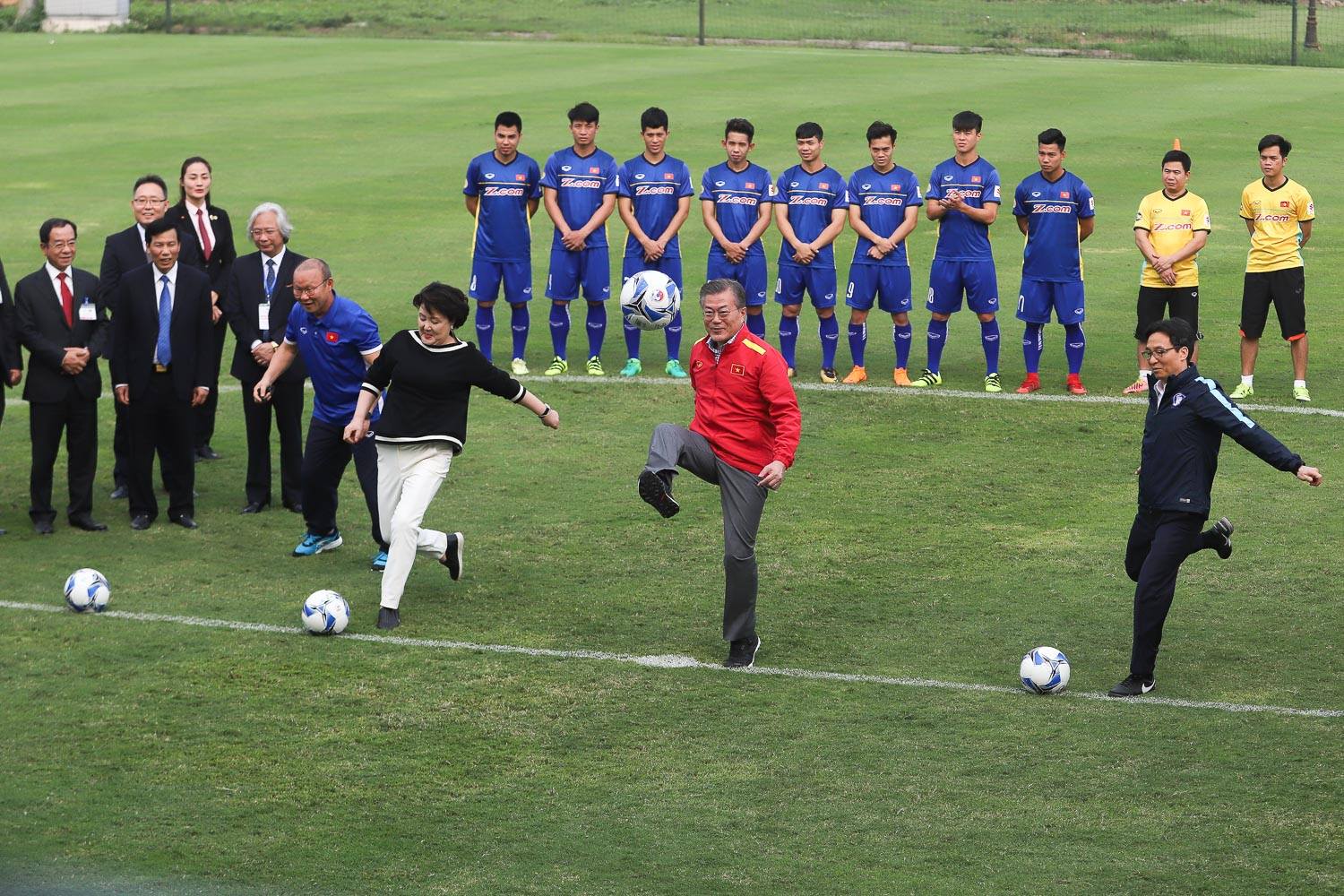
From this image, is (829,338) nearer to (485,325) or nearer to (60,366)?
(485,325)

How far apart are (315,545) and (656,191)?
568cm

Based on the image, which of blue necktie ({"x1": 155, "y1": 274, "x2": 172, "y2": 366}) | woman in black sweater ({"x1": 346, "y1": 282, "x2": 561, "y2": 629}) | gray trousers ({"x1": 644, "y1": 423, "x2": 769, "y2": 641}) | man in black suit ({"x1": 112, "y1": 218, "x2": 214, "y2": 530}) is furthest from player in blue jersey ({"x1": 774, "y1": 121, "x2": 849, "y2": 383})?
gray trousers ({"x1": 644, "y1": 423, "x2": 769, "y2": 641})

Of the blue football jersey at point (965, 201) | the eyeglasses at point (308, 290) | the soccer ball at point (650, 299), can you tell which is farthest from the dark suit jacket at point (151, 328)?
the blue football jersey at point (965, 201)

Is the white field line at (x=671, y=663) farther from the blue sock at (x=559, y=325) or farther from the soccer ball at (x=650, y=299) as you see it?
the blue sock at (x=559, y=325)

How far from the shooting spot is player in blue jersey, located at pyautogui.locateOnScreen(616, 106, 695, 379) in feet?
54.2

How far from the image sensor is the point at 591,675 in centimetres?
1007

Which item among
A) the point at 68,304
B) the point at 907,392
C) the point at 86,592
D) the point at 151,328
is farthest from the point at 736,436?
the point at 907,392

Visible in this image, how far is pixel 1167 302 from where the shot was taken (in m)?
16.5

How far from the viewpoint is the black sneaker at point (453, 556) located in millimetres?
11289

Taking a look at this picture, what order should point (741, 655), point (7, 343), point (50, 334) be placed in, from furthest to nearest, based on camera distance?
1. point (50, 334)
2. point (7, 343)
3. point (741, 655)

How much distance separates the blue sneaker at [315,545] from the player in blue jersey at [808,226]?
219 inches

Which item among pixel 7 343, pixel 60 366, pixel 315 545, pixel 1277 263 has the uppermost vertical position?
pixel 1277 263

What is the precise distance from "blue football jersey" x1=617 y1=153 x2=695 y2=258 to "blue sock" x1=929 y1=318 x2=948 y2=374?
8.27 ft

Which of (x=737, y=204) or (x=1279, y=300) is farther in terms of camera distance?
(x=737, y=204)
